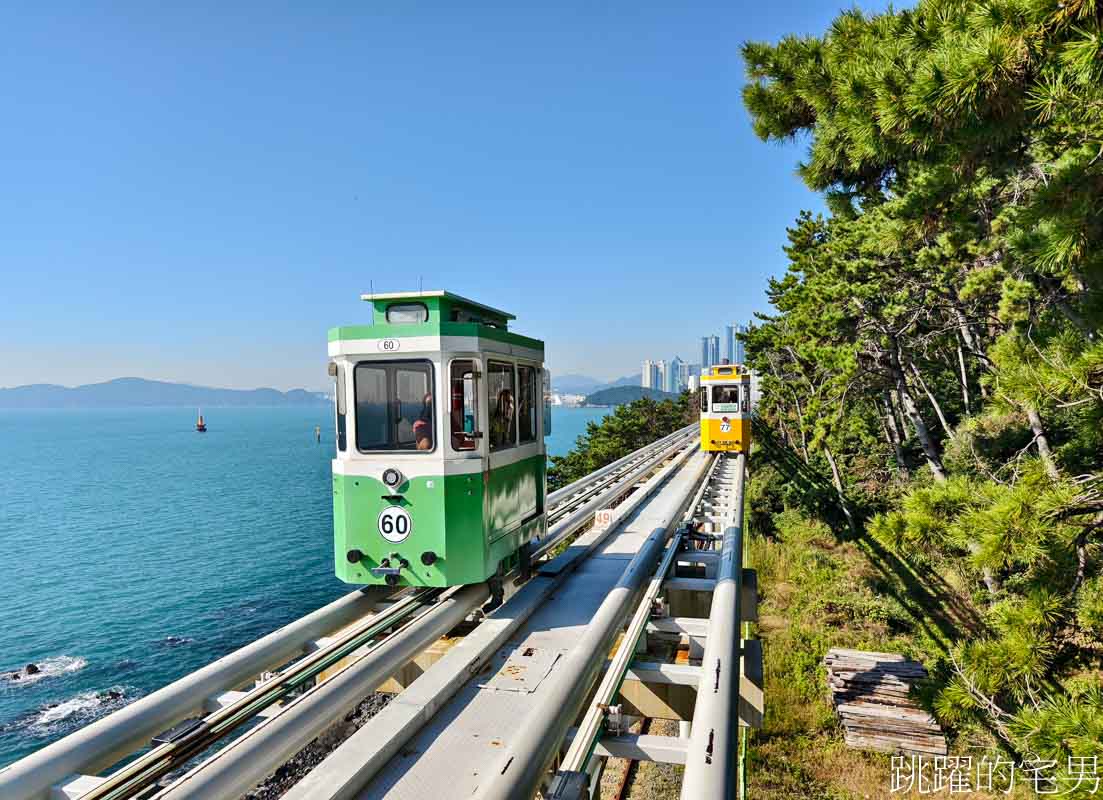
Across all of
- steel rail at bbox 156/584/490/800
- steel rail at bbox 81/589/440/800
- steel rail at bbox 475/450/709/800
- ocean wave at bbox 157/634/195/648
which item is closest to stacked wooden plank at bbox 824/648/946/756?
steel rail at bbox 475/450/709/800

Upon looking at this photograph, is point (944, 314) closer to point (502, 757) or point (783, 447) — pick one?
point (502, 757)

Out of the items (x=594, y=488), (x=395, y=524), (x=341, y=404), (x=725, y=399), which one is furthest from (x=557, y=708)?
(x=725, y=399)

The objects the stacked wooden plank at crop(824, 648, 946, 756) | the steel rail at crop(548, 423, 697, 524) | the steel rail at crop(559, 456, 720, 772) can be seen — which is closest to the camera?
the steel rail at crop(559, 456, 720, 772)

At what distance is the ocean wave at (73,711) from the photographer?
21.0 metres

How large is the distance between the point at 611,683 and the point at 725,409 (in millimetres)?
21156

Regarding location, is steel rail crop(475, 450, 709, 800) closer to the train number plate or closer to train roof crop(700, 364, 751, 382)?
the train number plate

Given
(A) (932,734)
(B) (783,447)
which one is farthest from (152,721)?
(B) (783,447)

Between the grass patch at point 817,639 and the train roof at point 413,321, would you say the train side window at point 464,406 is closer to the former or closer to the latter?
the train roof at point 413,321

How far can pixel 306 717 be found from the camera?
469 centimetres

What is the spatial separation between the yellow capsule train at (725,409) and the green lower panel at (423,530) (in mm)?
19461

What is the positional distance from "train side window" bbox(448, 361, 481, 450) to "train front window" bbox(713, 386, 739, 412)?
19.8 meters

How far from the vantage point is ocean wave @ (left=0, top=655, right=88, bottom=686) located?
79.7ft

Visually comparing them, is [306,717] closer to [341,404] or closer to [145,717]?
[145,717]

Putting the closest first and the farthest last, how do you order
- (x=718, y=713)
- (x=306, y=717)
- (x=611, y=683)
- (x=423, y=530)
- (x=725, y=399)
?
(x=718, y=713) → (x=306, y=717) → (x=611, y=683) → (x=423, y=530) → (x=725, y=399)
